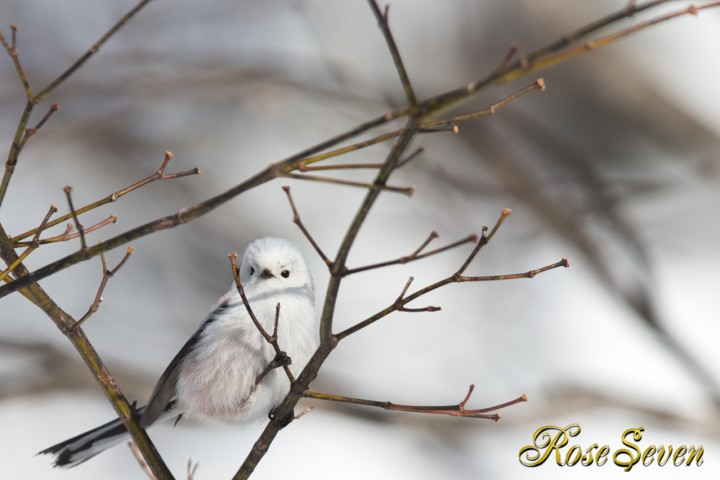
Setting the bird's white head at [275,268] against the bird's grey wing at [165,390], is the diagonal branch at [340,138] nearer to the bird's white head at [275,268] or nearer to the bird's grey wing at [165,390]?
the bird's grey wing at [165,390]

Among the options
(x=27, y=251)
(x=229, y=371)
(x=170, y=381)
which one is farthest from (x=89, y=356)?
(x=170, y=381)

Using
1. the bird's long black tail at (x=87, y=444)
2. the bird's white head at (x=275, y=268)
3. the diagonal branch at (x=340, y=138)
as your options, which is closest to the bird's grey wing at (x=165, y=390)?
the bird's long black tail at (x=87, y=444)

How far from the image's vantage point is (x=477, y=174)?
22.5 feet

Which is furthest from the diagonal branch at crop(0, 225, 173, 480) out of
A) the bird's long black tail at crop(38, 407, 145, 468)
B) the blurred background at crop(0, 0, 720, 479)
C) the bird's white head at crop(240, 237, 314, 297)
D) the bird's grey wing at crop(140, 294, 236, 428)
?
the blurred background at crop(0, 0, 720, 479)

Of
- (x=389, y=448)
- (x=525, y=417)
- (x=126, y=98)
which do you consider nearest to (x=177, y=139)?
(x=126, y=98)

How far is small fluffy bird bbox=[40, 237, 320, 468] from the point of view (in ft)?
8.47

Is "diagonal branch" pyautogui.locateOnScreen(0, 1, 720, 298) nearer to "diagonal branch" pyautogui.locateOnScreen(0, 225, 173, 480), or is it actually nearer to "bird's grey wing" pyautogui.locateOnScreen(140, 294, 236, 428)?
"diagonal branch" pyautogui.locateOnScreen(0, 225, 173, 480)

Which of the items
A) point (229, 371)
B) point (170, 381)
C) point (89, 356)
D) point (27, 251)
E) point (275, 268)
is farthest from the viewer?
point (275, 268)

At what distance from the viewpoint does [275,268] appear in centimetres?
294

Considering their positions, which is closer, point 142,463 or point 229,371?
point 142,463

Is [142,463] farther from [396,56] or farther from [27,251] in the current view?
[396,56]

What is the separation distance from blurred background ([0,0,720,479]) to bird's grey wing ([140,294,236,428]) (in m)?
3.04

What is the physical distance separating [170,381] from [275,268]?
1.97 feet

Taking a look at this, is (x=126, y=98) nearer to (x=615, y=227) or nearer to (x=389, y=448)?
(x=389, y=448)
